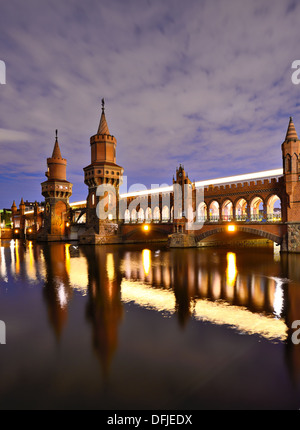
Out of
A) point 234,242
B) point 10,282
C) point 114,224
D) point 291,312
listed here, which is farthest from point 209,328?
point 114,224

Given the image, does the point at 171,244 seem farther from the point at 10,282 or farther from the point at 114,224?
the point at 10,282

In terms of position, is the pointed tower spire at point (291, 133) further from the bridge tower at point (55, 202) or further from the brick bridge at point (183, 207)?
the bridge tower at point (55, 202)

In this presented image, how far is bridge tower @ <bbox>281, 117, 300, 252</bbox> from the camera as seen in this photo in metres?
24.6

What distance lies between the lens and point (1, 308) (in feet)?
35.3

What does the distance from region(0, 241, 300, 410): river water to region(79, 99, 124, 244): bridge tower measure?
28.4 m

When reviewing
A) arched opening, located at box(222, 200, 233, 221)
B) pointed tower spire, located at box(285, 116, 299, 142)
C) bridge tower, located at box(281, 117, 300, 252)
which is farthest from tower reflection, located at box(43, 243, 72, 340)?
pointed tower spire, located at box(285, 116, 299, 142)

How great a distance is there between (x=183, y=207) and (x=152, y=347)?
91.5 feet

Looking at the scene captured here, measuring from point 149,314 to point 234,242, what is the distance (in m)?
30.7

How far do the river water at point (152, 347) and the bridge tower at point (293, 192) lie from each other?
491 inches

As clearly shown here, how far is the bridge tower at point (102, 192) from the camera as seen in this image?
4206cm

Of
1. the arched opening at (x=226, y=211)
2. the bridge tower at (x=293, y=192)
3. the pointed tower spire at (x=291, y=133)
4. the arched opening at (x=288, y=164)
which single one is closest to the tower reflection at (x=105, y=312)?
the bridge tower at (x=293, y=192)

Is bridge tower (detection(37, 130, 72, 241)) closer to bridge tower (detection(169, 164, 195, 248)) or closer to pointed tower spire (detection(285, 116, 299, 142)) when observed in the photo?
bridge tower (detection(169, 164, 195, 248))

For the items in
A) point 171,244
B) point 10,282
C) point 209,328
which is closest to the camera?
point 209,328
